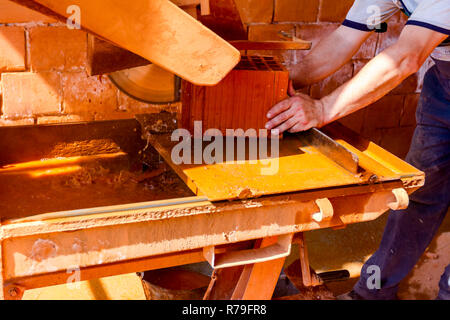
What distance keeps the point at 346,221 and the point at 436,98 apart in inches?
35.1

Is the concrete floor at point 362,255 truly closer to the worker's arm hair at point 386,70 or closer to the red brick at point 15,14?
the worker's arm hair at point 386,70

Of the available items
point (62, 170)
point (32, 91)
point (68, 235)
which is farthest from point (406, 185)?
point (32, 91)

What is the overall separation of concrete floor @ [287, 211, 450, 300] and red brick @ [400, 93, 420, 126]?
676 millimetres

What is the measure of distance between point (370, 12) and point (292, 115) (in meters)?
0.65

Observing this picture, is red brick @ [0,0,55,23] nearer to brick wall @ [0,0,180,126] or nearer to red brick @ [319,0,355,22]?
brick wall @ [0,0,180,126]

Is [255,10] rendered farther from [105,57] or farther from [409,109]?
[409,109]

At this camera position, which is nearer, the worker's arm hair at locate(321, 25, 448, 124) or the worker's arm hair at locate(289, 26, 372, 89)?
the worker's arm hair at locate(321, 25, 448, 124)

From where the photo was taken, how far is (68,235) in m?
1.17

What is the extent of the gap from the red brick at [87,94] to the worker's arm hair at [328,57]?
36.0 inches

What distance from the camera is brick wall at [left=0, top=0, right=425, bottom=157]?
2.14 m

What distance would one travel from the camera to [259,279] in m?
1.53

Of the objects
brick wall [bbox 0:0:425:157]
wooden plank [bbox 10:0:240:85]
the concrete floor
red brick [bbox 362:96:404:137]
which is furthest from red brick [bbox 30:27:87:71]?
red brick [bbox 362:96:404:137]

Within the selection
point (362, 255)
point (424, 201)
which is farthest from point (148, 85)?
point (362, 255)
